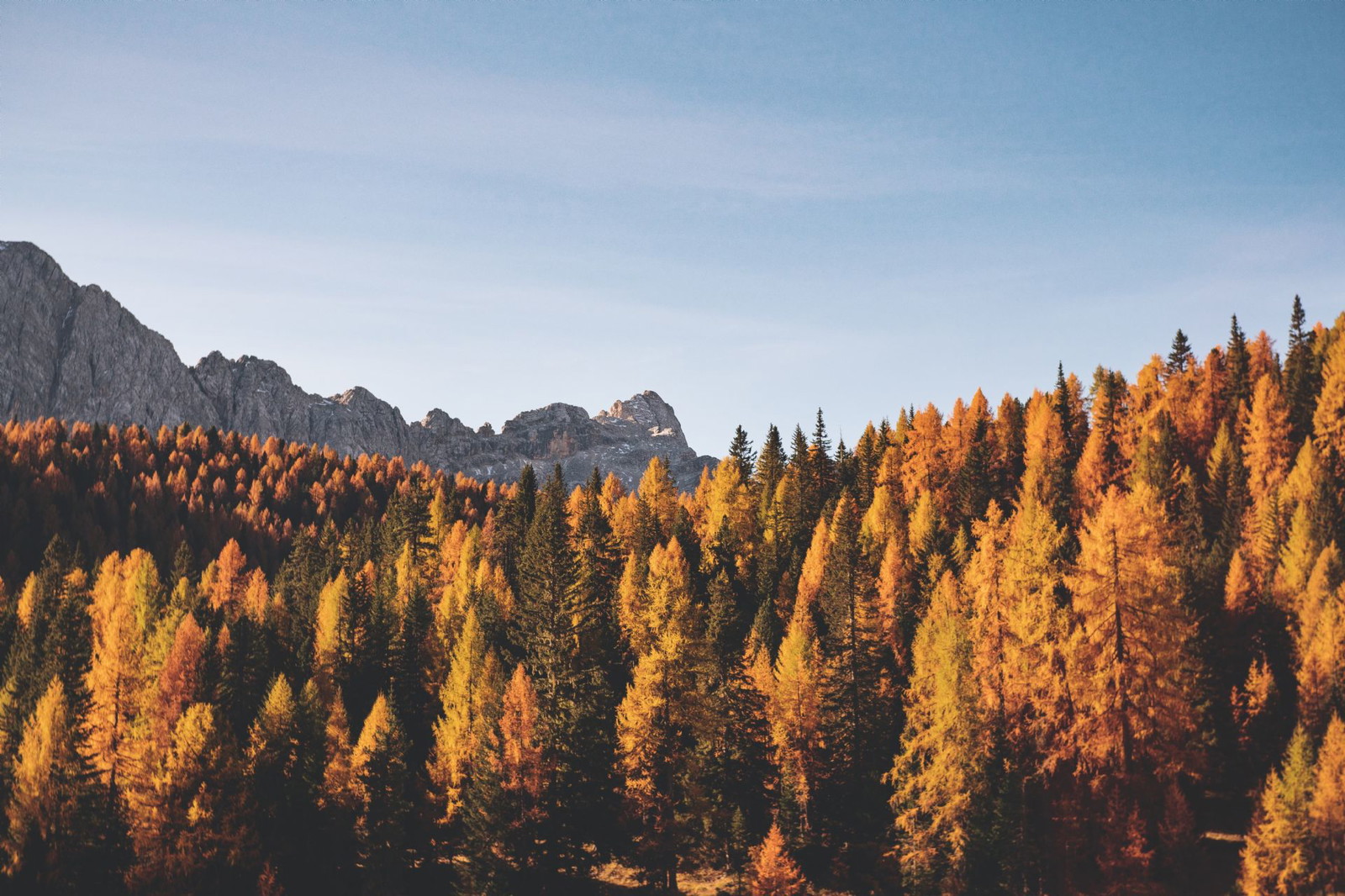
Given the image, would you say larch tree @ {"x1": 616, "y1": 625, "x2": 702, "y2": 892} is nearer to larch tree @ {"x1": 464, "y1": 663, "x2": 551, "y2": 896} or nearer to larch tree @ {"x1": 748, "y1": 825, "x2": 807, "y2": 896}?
larch tree @ {"x1": 748, "y1": 825, "x2": 807, "y2": 896}

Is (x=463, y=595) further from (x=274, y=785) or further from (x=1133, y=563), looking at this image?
(x=1133, y=563)

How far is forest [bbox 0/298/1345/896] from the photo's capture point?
155ft

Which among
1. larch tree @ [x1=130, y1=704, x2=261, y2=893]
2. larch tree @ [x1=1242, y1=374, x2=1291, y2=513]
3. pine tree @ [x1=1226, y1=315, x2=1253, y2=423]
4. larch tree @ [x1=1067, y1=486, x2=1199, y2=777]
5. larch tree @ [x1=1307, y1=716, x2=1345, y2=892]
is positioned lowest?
larch tree @ [x1=130, y1=704, x2=261, y2=893]

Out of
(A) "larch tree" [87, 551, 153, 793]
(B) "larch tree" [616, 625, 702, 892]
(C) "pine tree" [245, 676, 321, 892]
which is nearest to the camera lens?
(B) "larch tree" [616, 625, 702, 892]

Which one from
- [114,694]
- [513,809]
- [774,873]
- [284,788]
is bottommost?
[774,873]

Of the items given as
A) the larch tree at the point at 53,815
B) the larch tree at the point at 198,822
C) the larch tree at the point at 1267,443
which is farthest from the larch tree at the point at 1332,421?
the larch tree at the point at 53,815

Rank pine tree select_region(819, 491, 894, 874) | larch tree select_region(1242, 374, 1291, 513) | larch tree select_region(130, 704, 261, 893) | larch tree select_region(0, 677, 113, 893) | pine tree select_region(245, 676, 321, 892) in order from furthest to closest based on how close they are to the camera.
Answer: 1. larch tree select_region(1242, 374, 1291, 513)
2. pine tree select_region(245, 676, 321, 892)
3. larch tree select_region(130, 704, 261, 893)
4. pine tree select_region(819, 491, 894, 874)
5. larch tree select_region(0, 677, 113, 893)

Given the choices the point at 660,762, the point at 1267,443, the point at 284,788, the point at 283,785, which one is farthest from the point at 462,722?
the point at 1267,443

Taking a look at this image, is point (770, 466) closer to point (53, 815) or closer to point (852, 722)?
point (852, 722)

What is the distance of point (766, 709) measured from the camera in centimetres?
6253

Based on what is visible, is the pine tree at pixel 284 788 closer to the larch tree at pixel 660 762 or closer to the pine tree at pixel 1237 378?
the larch tree at pixel 660 762

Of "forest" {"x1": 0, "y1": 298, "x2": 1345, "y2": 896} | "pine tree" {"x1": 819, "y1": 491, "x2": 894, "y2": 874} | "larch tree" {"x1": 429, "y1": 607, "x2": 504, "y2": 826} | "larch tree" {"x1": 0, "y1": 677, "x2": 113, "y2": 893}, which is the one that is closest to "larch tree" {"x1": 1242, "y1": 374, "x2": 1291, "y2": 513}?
"forest" {"x1": 0, "y1": 298, "x2": 1345, "y2": 896}

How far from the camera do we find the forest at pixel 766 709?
4722cm

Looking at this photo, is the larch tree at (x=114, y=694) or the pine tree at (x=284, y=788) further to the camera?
the larch tree at (x=114, y=694)
